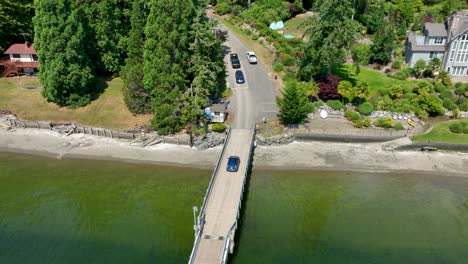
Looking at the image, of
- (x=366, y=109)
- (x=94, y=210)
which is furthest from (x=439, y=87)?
(x=94, y=210)

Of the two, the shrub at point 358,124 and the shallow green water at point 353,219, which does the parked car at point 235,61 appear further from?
the shallow green water at point 353,219

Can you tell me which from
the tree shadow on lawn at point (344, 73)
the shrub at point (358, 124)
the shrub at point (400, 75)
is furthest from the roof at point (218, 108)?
the shrub at point (400, 75)

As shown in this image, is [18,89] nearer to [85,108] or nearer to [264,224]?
[85,108]

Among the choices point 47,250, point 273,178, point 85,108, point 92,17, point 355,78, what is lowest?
point 47,250

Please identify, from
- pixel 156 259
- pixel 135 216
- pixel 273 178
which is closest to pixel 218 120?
pixel 273 178

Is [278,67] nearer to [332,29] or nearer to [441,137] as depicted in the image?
[332,29]

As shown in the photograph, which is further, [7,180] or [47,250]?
[7,180]
